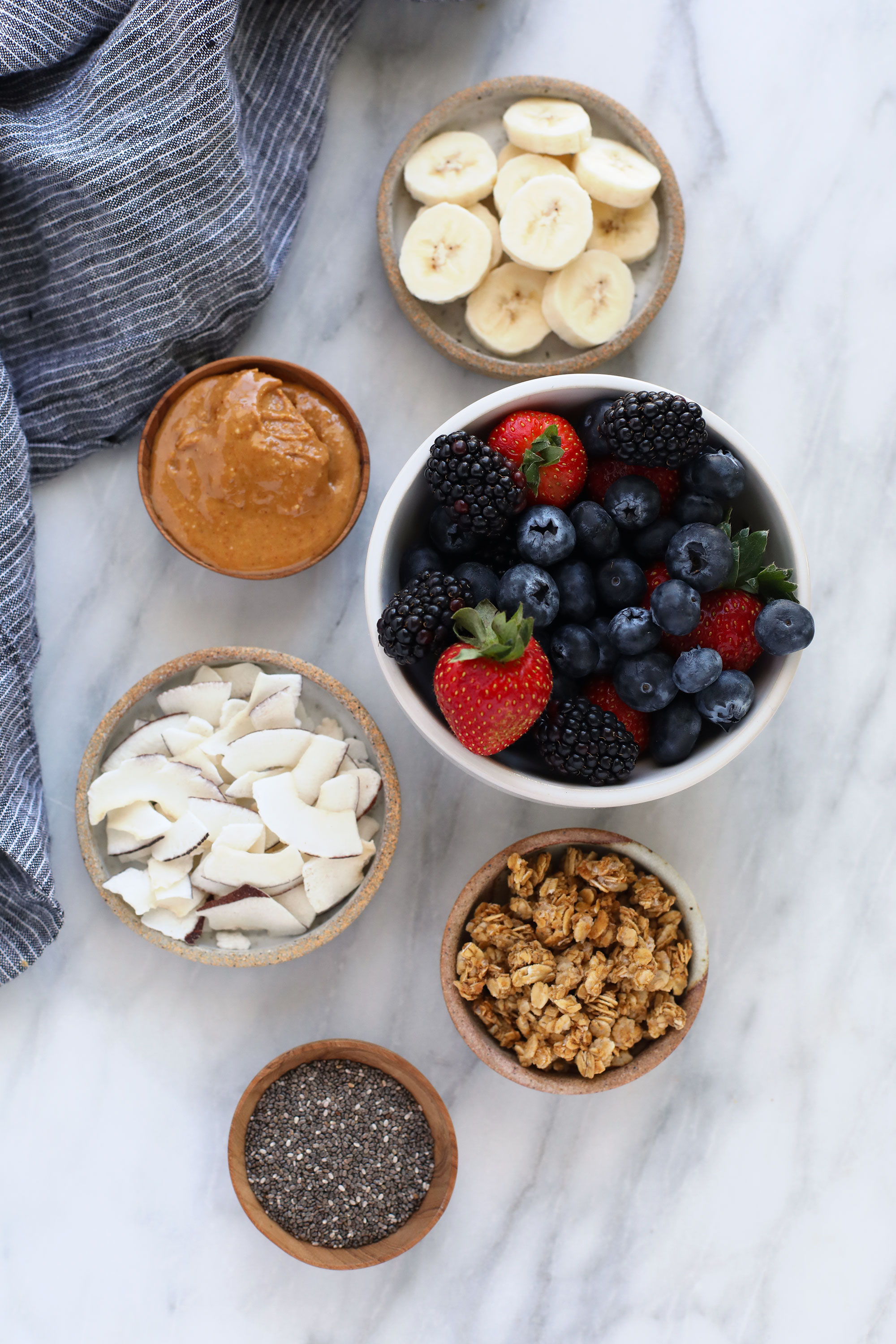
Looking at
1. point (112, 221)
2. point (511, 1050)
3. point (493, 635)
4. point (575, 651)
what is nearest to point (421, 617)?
point (493, 635)

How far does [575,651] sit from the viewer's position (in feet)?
3.91

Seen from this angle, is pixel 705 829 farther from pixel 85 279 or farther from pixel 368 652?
pixel 85 279

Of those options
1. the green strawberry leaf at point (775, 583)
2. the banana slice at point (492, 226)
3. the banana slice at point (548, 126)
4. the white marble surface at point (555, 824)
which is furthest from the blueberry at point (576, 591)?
the banana slice at point (548, 126)

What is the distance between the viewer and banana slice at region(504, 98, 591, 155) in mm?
1481

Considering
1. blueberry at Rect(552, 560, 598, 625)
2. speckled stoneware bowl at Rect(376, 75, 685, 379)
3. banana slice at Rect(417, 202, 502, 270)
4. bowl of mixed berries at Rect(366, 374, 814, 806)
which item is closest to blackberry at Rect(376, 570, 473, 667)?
bowl of mixed berries at Rect(366, 374, 814, 806)

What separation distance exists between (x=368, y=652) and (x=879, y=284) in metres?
1.06

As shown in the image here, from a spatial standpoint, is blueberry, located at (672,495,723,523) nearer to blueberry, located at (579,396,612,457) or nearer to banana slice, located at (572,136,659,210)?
blueberry, located at (579,396,612,457)

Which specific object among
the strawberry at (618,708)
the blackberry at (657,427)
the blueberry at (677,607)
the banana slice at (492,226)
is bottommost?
the strawberry at (618,708)

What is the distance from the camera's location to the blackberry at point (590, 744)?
1.16 metres

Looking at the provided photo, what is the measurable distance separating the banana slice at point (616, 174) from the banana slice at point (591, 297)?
8cm

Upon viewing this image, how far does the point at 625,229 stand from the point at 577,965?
1.13 m

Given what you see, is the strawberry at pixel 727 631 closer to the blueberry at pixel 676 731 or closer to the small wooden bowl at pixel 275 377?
the blueberry at pixel 676 731

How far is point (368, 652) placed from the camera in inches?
62.8

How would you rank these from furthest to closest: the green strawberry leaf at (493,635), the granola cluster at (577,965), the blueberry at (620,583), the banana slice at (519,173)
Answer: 1. the banana slice at (519,173)
2. the granola cluster at (577,965)
3. the blueberry at (620,583)
4. the green strawberry leaf at (493,635)
